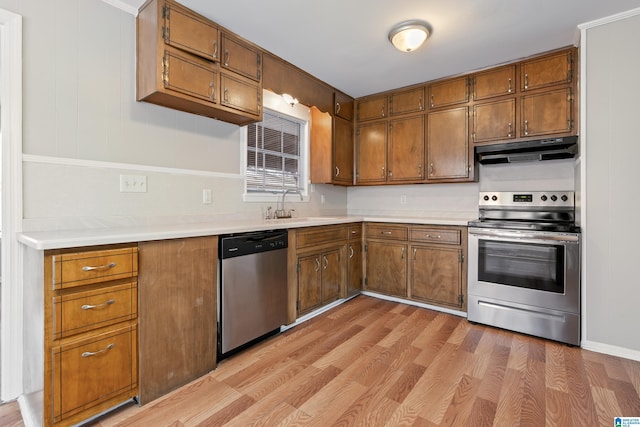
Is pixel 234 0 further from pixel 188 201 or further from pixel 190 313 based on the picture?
pixel 190 313

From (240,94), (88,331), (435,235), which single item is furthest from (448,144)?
(88,331)

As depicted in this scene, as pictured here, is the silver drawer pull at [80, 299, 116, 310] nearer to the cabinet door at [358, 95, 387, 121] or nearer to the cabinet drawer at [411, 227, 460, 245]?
the cabinet drawer at [411, 227, 460, 245]

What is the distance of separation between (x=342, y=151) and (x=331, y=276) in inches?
63.0

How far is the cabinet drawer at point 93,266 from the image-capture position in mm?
1396

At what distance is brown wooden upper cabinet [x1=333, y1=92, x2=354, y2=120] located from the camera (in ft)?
12.4

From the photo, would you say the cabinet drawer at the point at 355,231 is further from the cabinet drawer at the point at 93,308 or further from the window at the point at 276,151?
the cabinet drawer at the point at 93,308

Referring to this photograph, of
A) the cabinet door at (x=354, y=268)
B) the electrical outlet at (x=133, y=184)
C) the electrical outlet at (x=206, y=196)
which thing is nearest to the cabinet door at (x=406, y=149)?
the cabinet door at (x=354, y=268)

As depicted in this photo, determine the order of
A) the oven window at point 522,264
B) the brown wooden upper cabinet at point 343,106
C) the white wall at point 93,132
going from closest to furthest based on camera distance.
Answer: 1. the white wall at point 93,132
2. the oven window at point 522,264
3. the brown wooden upper cabinet at point 343,106

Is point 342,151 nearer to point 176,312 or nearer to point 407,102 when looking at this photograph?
point 407,102

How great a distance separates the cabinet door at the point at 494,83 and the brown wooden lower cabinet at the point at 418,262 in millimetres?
1410

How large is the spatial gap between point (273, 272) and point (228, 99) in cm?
140

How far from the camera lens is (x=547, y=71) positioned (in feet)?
9.41

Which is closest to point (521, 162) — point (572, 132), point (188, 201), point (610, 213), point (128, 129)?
point (572, 132)

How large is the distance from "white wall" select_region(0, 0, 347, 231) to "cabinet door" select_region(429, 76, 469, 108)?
2521 mm
